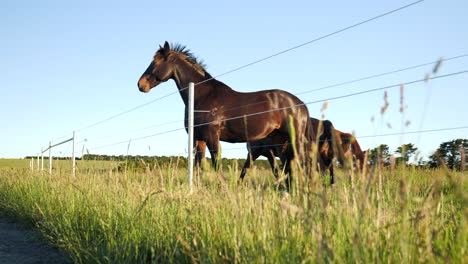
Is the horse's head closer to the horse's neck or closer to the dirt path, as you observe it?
the horse's neck

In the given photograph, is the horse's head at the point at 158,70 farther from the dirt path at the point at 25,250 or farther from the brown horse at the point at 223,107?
the dirt path at the point at 25,250

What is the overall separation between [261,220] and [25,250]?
283 centimetres

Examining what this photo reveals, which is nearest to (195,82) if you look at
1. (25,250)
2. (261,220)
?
(25,250)

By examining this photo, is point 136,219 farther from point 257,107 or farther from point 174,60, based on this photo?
point 174,60

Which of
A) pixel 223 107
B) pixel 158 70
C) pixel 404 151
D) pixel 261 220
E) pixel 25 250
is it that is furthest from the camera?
pixel 158 70

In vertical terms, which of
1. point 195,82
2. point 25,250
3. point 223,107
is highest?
point 195,82

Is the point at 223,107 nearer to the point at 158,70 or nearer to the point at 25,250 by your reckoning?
the point at 158,70

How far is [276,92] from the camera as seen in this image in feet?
21.9

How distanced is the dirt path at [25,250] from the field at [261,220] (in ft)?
0.43

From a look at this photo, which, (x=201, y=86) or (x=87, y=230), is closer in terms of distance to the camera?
(x=87, y=230)

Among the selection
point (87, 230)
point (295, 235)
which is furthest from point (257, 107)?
point (295, 235)

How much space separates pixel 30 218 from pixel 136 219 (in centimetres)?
315

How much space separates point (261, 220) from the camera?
2363mm

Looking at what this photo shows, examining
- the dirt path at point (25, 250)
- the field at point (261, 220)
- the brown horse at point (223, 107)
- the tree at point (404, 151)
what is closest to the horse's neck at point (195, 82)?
the brown horse at point (223, 107)
